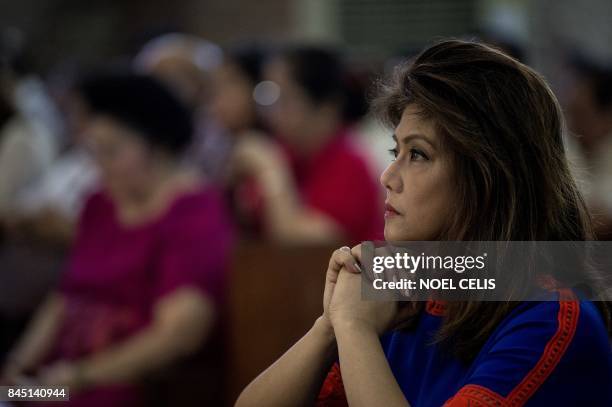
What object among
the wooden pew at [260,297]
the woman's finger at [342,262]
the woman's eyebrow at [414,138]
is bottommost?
the woman's finger at [342,262]

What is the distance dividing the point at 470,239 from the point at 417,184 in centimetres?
7

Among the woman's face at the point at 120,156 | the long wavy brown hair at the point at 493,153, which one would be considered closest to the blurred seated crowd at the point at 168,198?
the woman's face at the point at 120,156

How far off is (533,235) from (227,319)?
1.25m

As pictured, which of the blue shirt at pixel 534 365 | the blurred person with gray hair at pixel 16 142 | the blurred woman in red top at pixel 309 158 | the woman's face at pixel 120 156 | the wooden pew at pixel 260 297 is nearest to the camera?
the blue shirt at pixel 534 365

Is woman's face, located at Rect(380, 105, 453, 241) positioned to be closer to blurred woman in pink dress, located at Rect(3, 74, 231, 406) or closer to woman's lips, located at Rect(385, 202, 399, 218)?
woman's lips, located at Rect(385, 202, 399, 218)

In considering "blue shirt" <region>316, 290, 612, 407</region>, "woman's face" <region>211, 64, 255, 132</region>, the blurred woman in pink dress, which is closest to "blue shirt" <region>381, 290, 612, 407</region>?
"blue shirt" <region>316, 290, 612, 407</region>

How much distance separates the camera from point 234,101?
2.86 meters

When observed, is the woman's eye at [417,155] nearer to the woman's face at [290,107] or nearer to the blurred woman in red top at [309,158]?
the blurred woman in red top at [309,158]

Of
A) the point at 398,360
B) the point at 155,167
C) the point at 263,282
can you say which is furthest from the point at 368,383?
the point at 155,167

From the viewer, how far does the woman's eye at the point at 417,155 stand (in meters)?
0.94

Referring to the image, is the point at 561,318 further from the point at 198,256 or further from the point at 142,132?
the point at 142,132

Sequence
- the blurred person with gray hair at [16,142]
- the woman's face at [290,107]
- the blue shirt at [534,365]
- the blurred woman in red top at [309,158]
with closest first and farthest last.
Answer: the blue shirt at [534,365], the blurred woman in red top at [309,158], the woman's face at [290,107], the blurred person with gray hair at [16,142]

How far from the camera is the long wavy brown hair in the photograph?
91 cm

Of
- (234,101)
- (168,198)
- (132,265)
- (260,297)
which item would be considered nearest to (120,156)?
(168,198)
